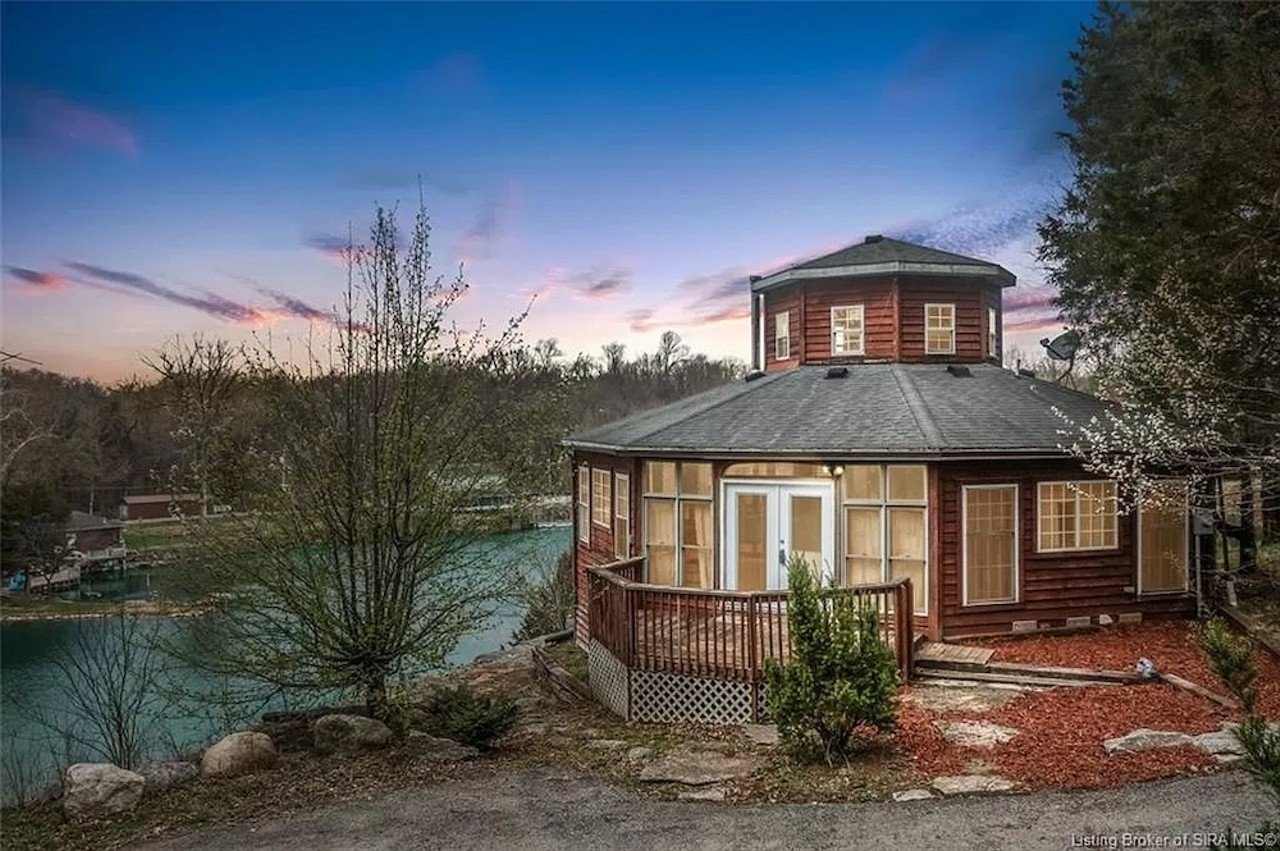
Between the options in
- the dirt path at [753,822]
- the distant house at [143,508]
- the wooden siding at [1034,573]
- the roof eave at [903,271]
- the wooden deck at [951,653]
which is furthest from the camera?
the distant house at [143,508]

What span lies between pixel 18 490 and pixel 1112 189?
37523 millimetres

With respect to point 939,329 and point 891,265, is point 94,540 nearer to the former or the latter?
point 891,265

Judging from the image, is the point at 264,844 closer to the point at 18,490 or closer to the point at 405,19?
the point at 405,19

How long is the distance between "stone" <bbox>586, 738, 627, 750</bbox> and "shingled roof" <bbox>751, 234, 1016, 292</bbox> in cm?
887

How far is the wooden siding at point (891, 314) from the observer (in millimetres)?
13055

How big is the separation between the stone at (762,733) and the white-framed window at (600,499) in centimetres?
529

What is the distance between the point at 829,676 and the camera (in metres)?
6.10

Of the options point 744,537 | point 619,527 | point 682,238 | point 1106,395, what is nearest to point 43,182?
point 619,527

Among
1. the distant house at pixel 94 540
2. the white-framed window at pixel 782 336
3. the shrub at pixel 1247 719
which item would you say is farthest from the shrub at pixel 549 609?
the distant house at pixel 94 540

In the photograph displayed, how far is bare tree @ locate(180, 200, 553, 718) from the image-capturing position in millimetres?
7598

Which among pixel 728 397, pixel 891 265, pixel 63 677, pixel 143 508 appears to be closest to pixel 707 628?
pixel 728 397

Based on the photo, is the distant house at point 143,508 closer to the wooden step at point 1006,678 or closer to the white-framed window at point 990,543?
the white-framed window at point 990,543

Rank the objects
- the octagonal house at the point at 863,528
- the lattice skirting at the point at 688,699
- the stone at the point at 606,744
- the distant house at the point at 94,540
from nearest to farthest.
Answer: the stone at the point at 606,744, the lattice skirting at the point at 688,699, the octagonal house at the point at 863,528, the distant house at the point at 94,540

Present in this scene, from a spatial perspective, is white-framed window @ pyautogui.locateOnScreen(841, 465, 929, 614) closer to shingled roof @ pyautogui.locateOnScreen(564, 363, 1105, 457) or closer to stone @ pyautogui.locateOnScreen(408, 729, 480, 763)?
shingled roof @ pyautogui.locateOnScreen(564, 363, 1105, 457)
